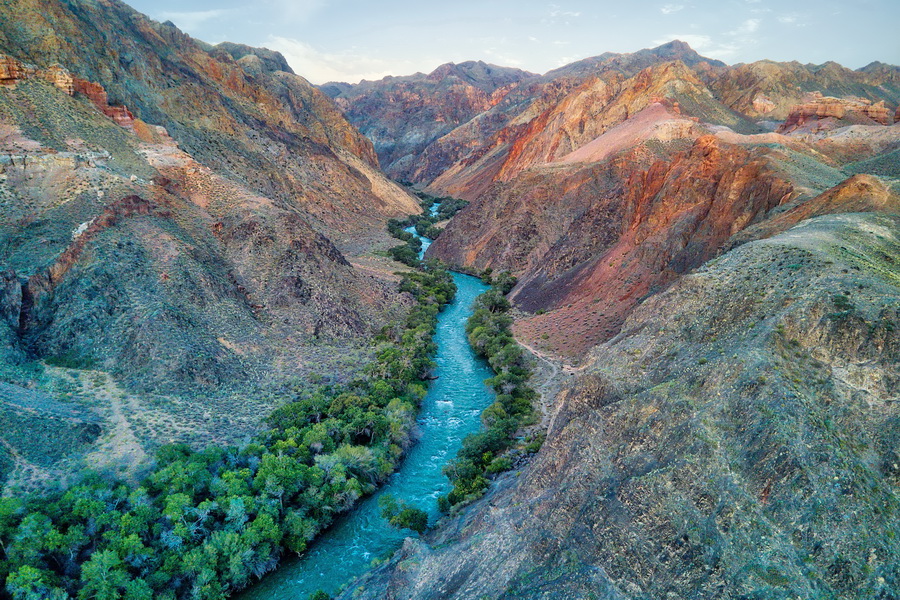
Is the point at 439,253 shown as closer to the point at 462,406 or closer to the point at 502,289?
the point at 502,289

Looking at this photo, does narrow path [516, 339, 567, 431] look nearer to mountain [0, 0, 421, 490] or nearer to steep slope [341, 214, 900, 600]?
steep slope [341, 214, 900, 600]

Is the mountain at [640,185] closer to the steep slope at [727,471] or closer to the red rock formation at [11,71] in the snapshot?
the steep slope at [727,471]

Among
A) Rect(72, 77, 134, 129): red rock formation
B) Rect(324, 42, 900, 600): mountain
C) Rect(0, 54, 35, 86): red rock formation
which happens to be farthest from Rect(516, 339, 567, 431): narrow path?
Rect(0, 54, 35, 86): red rock formation

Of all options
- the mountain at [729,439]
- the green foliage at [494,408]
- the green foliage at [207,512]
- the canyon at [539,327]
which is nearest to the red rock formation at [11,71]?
the canyon at [539,327]

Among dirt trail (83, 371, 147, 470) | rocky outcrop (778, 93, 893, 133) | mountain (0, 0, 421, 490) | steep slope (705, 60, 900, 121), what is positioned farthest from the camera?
steep slope (705, 60, 900, 121)

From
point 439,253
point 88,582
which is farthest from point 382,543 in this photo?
point 439,253

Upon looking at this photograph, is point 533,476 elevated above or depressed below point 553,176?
below

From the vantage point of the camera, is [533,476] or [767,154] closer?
[533,476]
